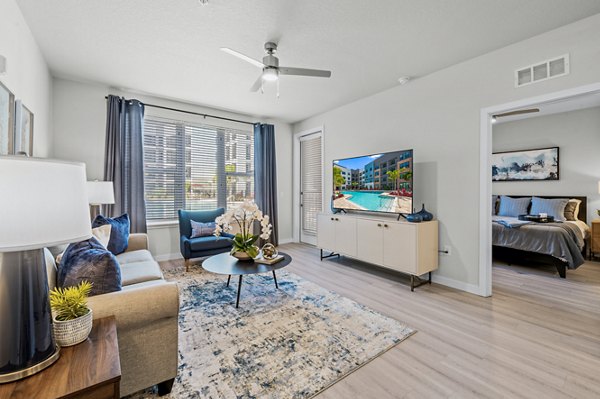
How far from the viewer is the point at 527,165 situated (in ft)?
17.9

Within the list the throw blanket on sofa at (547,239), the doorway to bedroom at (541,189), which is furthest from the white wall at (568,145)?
the throw blanket on sofa at (547,239)

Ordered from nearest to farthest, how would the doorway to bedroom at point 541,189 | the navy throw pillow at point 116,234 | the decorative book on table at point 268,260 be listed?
1. the decorative book on table at point 268,260
2. the navy throw pillow at point 116,234
3. the doorway to bedroom at point 541,189

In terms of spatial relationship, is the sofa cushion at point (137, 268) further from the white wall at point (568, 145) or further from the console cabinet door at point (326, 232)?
the white wall at point (568, 145)

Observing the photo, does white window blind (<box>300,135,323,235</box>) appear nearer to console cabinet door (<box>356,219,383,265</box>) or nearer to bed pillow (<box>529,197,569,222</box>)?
console cabinet door (<box>356,219,383,265</box>)

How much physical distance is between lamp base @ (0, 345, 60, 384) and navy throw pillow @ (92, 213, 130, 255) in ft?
7.45

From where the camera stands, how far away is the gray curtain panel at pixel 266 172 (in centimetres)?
550

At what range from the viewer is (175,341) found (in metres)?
1.63

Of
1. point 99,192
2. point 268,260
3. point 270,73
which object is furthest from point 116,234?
point 270,73

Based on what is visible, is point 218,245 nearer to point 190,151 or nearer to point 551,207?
point 190,151

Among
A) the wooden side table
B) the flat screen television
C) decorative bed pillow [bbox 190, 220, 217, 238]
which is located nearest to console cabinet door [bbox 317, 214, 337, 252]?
the flat screen television

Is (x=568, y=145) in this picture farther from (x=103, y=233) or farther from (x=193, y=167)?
(x=103, y=233)

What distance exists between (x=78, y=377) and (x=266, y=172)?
15.6ft

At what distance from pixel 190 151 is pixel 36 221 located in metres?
4.22

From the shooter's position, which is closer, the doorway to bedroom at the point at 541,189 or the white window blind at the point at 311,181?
the doorway to bedroom at the point at 541,189
